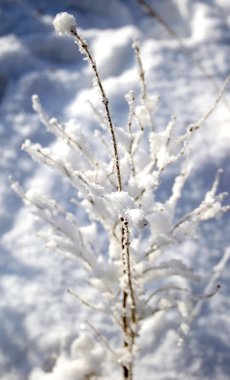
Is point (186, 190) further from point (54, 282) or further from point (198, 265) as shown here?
point (54, 282)

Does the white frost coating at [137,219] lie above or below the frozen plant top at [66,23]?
below

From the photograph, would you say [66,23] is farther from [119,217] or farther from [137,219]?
[119,217]

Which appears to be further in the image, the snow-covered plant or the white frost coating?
the snow-covered plant

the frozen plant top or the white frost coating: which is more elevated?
the frozen plant top

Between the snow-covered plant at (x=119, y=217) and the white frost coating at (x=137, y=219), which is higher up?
the snow-covered plant at (x=119, y=217)

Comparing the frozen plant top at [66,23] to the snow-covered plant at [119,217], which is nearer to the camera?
the frozen plant top at [66,23]

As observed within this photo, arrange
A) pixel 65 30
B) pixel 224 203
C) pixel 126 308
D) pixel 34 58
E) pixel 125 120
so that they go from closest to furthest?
pixel 65 30
pixel 126 308
pixel 224 203
pixel 125 120
pixel 34 58

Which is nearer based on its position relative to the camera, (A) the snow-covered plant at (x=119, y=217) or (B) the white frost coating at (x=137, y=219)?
(B) the white frost coating at (x=137, y=219)

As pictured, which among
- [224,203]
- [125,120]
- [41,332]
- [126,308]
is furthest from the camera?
[125,120]

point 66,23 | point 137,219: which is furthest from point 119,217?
point 66,23

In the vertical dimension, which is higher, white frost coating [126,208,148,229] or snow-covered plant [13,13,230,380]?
snow-covered plant [13,13,230,380]

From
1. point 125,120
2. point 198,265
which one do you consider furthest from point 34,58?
point 198,265
